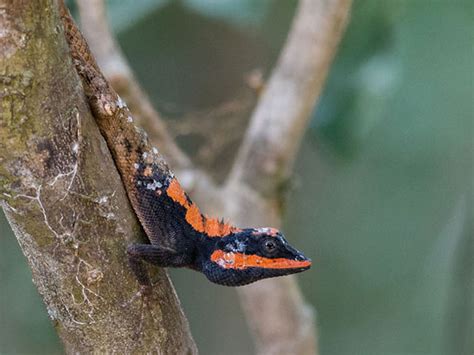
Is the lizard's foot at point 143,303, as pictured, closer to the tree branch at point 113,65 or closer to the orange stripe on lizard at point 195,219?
the orange stripe on lizard at point 195,219

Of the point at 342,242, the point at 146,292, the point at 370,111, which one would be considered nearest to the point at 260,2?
the point at 370,111

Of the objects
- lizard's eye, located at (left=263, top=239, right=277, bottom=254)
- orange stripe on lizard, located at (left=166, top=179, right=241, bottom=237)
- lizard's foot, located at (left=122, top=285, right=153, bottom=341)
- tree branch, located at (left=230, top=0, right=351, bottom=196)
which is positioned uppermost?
tree branch, located at (left=230, top=0, right=351, bottom=196)

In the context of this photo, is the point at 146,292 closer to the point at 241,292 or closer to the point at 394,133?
the point at 241,292

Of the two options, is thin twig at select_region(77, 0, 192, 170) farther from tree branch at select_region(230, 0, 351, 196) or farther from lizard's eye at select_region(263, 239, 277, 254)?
lizard's eye at select_region(263, 239, 277, 254)

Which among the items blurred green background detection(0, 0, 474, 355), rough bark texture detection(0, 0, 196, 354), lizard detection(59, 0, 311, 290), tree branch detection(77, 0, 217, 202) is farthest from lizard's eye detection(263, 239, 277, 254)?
blurred green background detection(0, 0, 474, 355)

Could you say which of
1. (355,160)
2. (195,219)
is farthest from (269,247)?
(355,160)

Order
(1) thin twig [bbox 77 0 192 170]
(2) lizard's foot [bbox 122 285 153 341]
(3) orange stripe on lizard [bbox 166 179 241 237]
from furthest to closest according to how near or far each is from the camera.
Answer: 1. (1) thin twig [bbox 77 0 192 170]
2. (3) orange stripe on lizard [bbox 166 179 241 237]
3. (2) lizard's foot [bbox 122 285 153 341]
